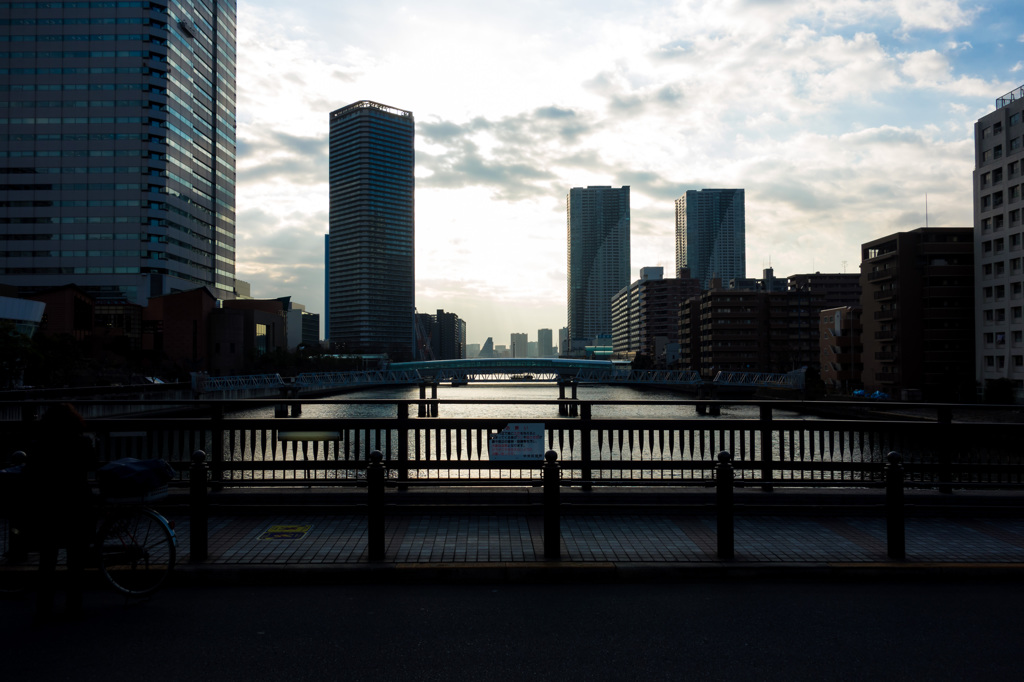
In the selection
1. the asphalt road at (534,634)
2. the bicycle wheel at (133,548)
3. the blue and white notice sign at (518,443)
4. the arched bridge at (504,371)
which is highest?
the blue and white notice sign at (518,443)

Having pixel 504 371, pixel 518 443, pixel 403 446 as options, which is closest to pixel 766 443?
pixel 518 443

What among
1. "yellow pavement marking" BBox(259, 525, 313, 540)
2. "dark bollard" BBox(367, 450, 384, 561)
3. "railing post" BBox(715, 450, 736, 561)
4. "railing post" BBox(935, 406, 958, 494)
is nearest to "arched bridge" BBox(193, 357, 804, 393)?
"railing post" BBox(935, 406, 958, 494)

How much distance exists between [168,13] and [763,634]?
13666cm

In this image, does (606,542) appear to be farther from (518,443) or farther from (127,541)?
(127,541)

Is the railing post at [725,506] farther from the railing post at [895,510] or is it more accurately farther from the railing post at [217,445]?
the railing post at [217,445]

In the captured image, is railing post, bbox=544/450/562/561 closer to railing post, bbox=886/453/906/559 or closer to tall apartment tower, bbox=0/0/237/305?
railing post, bbox=886/453/906/559

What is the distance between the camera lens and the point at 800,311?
12838cm

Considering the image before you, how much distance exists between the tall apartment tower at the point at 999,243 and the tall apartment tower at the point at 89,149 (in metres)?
120

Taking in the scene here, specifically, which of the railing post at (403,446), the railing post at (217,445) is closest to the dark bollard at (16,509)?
the railing post at (217,445)

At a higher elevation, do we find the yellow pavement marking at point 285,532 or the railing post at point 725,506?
the railing post at point 725,506

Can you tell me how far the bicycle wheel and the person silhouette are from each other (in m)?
0.20

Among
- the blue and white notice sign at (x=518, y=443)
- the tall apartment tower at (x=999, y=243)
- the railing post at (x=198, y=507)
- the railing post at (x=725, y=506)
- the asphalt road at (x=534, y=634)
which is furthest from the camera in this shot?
the tall apartment tower at (x=999, y=243)

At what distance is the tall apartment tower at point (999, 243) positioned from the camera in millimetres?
61812

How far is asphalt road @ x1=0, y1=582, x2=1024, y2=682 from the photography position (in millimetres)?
4441
